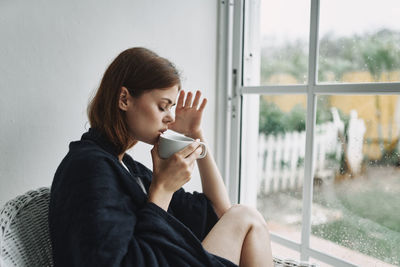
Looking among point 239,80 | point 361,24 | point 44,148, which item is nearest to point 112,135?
point 44,148

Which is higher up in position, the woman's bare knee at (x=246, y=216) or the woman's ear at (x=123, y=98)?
the woman's ear at (x=123, y=98)

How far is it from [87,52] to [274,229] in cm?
106

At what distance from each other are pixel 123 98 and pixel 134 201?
0.98 feet

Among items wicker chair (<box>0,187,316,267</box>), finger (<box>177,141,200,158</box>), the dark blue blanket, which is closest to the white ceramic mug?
finger (<box>177,141,200,158</box>)

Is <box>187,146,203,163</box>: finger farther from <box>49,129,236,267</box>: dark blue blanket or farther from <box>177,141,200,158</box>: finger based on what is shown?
<box>49,129,236,267</box>: dark blue blanket

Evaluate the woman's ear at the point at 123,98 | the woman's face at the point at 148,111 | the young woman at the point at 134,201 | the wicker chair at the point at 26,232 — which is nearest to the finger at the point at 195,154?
the young woman at the point at 134,201

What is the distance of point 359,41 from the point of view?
3.86 feet

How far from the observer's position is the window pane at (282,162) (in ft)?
4.69

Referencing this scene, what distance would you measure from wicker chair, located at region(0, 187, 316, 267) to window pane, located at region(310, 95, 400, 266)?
0.30 meters

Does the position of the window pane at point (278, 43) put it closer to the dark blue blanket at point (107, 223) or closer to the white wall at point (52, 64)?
the white wall at point (52, 64)

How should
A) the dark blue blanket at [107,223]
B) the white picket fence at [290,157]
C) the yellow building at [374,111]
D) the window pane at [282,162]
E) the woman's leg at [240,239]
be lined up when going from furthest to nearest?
the window pane at [282,162]
the white picket fence at [290,157]
the yellow building at [374,111]
the woman's leg at [240,239]
the dark blue blanket at [107,223]

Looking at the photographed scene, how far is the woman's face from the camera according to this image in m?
1.04

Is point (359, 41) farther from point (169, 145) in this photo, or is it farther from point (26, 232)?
point (26, 232)

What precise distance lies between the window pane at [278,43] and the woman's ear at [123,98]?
0.70 m
